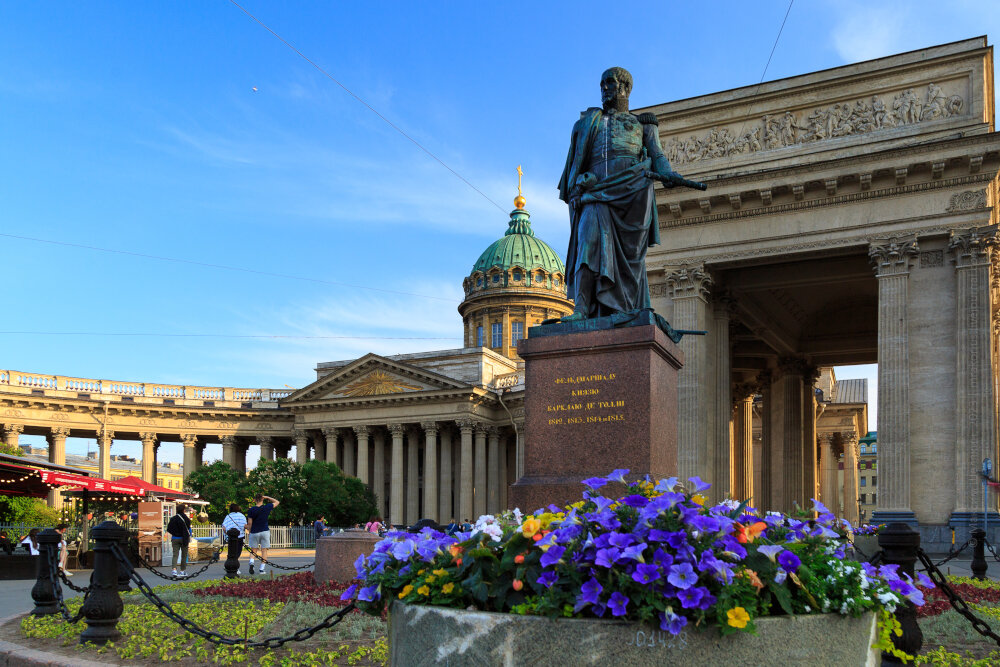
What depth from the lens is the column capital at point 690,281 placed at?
3000 cm

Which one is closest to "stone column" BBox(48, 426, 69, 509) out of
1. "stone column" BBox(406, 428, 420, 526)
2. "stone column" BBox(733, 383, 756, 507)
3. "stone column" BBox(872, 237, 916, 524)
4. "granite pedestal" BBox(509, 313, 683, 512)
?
"stone column" BBox(406, 428, 420, 526)

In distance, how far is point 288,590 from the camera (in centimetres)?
1353

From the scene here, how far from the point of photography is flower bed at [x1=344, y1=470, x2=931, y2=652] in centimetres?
380

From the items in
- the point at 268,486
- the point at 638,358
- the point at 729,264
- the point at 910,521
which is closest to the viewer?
the point at 638,358

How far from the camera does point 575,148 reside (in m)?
11.7

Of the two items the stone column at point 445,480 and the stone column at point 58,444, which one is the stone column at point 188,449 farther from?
the stone column at point 445,480

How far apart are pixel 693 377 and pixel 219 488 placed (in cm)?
3457

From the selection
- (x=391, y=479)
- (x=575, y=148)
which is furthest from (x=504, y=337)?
(x=575, y=148)

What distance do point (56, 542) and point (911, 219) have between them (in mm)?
24699

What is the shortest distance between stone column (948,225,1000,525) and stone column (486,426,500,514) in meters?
46.3

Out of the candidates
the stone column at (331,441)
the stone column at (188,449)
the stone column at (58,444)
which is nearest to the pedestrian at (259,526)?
the stone column at (331,441)

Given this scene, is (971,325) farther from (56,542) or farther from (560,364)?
(56,542)

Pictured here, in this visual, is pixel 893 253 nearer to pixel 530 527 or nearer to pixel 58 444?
pixel 530 527

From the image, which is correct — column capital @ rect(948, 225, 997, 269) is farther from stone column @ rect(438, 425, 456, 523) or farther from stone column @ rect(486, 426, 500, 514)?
stone column @ rect(438, 425, 456, 523)
